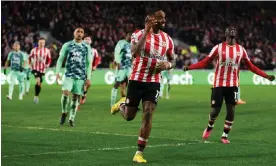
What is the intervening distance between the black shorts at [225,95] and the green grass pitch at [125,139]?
78 centimetres

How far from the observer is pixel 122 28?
52.9 m

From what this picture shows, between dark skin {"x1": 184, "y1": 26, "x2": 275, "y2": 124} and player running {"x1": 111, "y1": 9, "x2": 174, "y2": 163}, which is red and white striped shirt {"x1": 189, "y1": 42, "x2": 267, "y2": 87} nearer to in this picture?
dark skin {"x1": 184, "y1": 26, "x2": 275, "y2": 124}

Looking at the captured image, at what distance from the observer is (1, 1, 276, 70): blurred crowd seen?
49531 millimetres

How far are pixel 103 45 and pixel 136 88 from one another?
129 feet

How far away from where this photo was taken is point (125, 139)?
1467 cm

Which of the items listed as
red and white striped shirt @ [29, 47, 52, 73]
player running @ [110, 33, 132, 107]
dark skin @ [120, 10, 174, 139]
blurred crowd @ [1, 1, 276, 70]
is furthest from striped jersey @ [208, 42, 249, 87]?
blurred crowd @ [1, 1, 276, 70]

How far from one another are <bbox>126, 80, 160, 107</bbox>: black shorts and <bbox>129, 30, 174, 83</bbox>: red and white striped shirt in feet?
0.25

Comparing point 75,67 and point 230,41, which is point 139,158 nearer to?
point 230,41

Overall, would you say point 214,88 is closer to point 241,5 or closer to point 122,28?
point 122,28

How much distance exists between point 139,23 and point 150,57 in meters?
42.8

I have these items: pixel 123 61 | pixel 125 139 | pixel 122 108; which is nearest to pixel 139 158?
pixel 122 108

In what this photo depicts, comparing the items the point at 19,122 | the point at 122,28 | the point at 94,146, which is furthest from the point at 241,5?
the point at 94,146

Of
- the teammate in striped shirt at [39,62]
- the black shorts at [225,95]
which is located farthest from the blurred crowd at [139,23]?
the black shorts at [225,95]

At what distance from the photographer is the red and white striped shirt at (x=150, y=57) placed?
11.4 m
